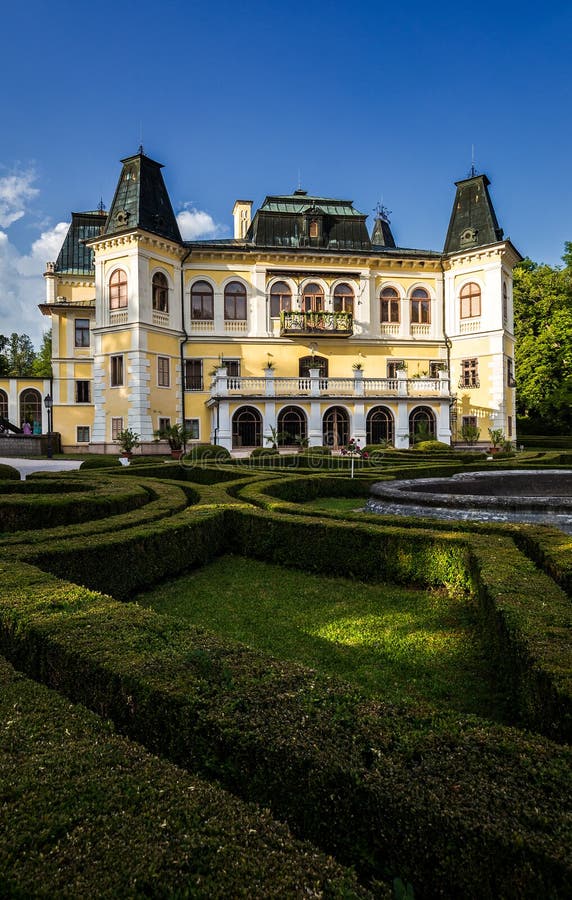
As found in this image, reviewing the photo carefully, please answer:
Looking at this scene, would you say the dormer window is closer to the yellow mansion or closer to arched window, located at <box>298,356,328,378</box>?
the yellow mansion

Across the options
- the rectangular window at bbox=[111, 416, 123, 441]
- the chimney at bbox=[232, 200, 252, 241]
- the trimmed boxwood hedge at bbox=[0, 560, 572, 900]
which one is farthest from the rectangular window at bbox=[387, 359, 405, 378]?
the trimmed boxwood hedge at bbox=[0, 560, 572, 900]

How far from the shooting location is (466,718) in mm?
2551

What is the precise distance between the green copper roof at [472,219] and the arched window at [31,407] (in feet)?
92.6

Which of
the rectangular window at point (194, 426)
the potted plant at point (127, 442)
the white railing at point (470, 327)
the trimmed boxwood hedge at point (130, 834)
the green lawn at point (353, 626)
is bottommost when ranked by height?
the green lawn at point (353, 626)

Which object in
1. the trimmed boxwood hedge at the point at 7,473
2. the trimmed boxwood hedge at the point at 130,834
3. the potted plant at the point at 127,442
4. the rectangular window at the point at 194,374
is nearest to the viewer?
the trimmed boxwood hedge at the point at 130,834

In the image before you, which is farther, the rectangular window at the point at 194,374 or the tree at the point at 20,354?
the tree at the point at 20,354

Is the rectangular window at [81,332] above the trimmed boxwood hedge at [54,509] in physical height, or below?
above

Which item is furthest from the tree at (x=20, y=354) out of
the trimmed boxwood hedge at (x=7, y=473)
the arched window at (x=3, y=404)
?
the trimmed boxwood hedge at (x=7, y=473)

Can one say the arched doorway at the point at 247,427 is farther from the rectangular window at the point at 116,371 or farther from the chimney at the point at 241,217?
the chimney at the point at 241,217

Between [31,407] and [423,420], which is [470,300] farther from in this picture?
[31,407]

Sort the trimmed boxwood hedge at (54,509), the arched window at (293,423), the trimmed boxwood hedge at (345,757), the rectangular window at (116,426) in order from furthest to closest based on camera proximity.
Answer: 1. the rectangular window at (116,426)
2. the arched window at (293,423)
3. the trimmed boxwood hedge at (54,509)
4. the trimmed boxwood hedge at (345,757)

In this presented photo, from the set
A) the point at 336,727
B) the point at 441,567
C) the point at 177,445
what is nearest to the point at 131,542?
the point at 441,567

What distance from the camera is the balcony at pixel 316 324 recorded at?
3128cm

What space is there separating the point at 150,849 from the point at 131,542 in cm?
453
